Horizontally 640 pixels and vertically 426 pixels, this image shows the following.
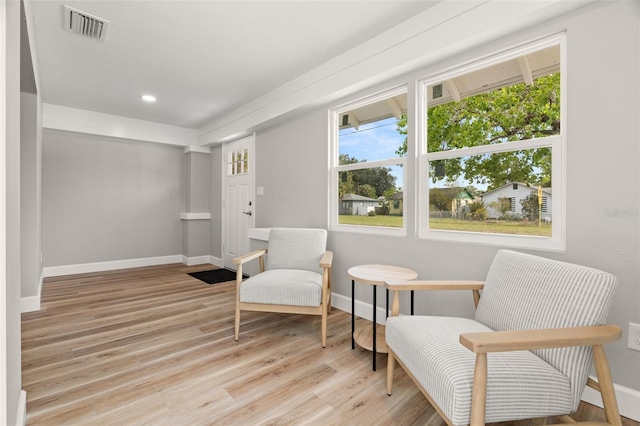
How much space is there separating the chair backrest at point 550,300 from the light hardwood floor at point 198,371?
630mm

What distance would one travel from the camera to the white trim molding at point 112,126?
4.30 meters

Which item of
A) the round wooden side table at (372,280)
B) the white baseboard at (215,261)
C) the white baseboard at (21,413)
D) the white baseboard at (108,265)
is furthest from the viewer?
the white baseboard at (215,261)

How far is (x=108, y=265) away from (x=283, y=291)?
4056 mm

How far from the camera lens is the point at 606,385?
3.80 ft

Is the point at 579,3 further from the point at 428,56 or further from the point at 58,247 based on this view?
the point at 58,247

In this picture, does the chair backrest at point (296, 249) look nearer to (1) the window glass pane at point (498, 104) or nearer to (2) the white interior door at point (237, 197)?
(1) the window glass pane at point (498, 104)

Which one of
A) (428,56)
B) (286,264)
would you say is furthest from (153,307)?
(428,56)

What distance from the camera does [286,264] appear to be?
9.49ft

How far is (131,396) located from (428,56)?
2.90m

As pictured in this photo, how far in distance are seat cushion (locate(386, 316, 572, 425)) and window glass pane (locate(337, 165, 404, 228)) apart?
155cm

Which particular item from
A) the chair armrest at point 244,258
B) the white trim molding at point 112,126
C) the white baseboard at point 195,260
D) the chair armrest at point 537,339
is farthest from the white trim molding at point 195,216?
the chair armrest at point 537,339

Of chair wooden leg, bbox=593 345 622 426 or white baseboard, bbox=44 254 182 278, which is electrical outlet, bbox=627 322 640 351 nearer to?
chair wooden leg, bbox=593 345 622 426

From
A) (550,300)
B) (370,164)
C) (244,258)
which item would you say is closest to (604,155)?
(550,300)

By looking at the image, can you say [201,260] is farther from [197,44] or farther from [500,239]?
[500,239]
